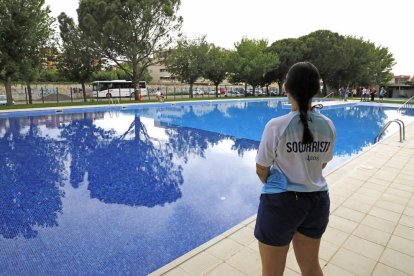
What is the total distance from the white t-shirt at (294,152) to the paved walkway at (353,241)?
134 centimetres

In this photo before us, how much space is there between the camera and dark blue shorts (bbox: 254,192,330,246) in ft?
4.78

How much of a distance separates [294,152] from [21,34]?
65.1 feet

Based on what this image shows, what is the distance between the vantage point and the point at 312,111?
1479 millimetres

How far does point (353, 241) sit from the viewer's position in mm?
2961

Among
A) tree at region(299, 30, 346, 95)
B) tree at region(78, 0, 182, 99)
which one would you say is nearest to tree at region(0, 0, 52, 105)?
tree at region(78, 0, 182, 99)

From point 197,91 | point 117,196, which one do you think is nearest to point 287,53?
point 197,91

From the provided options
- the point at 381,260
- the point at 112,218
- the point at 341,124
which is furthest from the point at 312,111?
the point at 341,124

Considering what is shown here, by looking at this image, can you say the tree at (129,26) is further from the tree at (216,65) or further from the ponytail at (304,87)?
the ponytail at (304,87)

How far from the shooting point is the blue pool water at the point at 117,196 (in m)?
3.33

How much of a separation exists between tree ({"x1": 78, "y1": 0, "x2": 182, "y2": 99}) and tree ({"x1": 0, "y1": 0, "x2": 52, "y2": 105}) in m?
4.05

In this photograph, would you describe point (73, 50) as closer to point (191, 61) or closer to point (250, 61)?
point (191, 61)

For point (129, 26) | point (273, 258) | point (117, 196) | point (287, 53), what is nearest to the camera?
point (273, 258)

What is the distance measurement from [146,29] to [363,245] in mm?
22875

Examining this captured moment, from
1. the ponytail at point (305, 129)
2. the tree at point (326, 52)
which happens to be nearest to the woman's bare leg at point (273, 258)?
the ponytail at point (305, 129)
